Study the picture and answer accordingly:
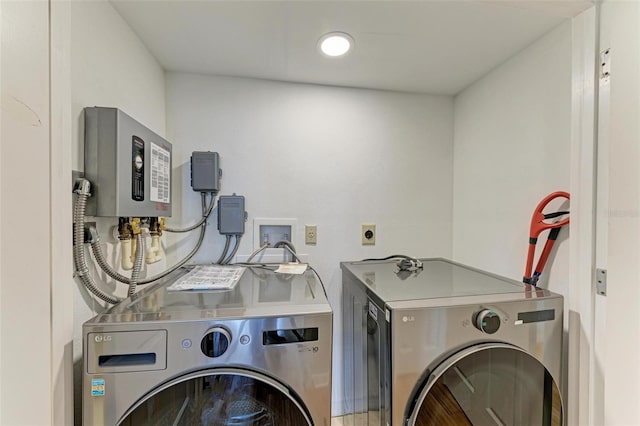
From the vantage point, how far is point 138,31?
1162 mm

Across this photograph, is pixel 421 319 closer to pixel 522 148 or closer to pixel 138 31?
pixel 522 148

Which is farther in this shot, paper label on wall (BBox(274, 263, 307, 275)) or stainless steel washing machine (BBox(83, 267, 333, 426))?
paper label on wall (BBox(274, 263, 307, 275))

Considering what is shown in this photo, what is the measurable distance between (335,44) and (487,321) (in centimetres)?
127

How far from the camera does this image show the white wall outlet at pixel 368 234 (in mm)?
1654

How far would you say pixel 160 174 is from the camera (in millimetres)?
1171

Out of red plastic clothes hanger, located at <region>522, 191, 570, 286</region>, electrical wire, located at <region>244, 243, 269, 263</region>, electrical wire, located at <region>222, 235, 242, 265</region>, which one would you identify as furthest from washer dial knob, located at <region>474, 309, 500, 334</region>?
electrical wire, located at <region>222, 235, 242, 265</region>

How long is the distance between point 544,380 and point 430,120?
1.42 m

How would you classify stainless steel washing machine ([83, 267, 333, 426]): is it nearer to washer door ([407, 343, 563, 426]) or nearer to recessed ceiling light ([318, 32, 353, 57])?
washer door ([407, 343, 563, 426])

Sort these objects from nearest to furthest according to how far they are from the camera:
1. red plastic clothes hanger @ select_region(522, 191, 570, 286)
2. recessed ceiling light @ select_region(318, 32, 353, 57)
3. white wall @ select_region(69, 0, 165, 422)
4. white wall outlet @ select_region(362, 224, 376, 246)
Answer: white wall @ select_region(69, 0, 165, 422), red plastic clothes hanger @ select_region(522, 191, 570, 286), recessed ceiling light @ select_region(318, 32, 353, 57), white wall outlet @ select_region(362, 224, 376, 246)

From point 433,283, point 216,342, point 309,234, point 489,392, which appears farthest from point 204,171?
point 489,392

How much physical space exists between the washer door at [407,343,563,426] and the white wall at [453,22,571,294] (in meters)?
0.40

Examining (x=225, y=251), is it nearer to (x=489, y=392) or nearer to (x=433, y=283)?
(x=433, y=283)

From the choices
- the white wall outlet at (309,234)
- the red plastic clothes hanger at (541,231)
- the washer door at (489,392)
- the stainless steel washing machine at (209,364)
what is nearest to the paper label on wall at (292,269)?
the white wall outlet at (309,234)

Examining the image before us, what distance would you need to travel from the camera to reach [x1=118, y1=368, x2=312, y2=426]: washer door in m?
0.71
